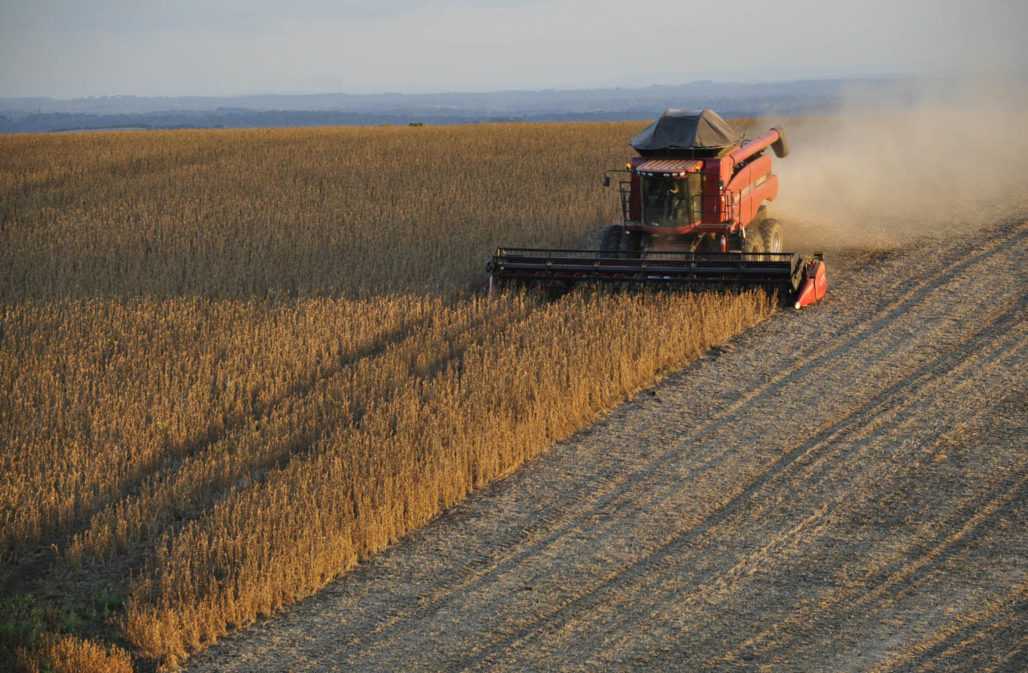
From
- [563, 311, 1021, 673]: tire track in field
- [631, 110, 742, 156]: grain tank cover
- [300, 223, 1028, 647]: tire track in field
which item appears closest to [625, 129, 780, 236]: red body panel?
[631, 110, 742, 156]: grain tank cover

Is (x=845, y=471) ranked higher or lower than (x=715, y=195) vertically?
lower

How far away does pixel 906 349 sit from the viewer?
12484 mm

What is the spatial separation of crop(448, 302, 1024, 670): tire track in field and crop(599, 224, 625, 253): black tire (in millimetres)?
4563

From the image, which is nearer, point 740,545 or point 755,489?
point 740,545

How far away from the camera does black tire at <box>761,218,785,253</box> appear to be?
619 inches

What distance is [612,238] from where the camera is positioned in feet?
51.4

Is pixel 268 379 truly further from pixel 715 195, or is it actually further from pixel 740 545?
pixel 715 195

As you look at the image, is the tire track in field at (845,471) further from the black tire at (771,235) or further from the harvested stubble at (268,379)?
the black tire at (771,235)

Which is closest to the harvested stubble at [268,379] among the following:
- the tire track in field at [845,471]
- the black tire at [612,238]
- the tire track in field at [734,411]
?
the tire track in field at [734,411]

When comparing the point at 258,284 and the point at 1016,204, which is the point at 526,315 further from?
the point at 1016,204

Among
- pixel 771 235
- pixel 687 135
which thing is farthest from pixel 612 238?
pixel 771 235

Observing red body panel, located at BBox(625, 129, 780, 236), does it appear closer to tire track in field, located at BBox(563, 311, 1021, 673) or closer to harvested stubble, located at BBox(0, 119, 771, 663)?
harvested stubble, located at BBox(0, 119, 771, 663)

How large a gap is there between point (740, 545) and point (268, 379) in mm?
5082

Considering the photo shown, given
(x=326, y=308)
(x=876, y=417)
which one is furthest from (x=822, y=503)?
(x=326, y=308)
